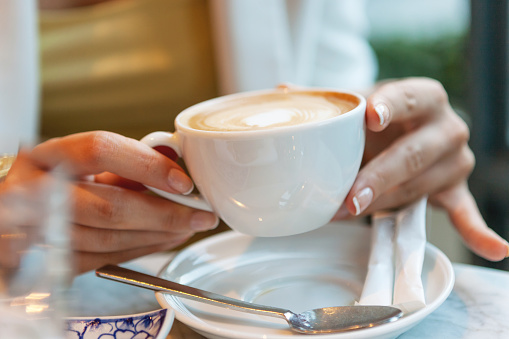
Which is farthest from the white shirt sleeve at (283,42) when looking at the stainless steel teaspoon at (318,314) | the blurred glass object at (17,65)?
the stainless steel teaspoon at (318,314)

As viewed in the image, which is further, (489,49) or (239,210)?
(489,49)

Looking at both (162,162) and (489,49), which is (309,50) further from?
(162,162)

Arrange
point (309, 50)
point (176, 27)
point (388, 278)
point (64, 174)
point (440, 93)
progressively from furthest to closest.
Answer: point (309, 50) → point (176, 27) → point (440, 93) → point (388, 278) → point (64, 174)

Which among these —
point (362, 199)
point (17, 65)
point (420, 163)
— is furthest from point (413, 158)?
point (17, 65)

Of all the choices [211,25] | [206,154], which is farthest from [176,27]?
[206,154]

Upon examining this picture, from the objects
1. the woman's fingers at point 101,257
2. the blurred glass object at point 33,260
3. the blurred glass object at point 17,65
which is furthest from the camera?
the blurred glass object at point 17,65

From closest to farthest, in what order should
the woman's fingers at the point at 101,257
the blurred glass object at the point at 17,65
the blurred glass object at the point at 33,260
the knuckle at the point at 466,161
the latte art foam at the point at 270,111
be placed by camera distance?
1. the blurred glass object at the point at 33,260
2. the latte art foam at the point at 270,111
3. the woman's fingers at the point at 101,257
4. the knuckle at the point at 466,161
5. the blurred glass object at the point at 17,65

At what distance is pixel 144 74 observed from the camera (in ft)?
3.58

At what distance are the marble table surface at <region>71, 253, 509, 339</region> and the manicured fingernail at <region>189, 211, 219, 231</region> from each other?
85 mm

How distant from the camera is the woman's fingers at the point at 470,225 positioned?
0.54 meters

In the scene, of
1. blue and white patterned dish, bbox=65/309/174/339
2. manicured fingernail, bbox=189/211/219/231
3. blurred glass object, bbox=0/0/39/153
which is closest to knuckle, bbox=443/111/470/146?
manicured fingernail, bbox=189/211/219/231

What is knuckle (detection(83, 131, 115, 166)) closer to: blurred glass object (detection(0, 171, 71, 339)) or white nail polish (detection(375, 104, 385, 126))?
blurred glass object (detection(0, 171, 71, 339))

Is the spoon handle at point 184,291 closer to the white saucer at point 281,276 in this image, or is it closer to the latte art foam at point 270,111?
the white saucer at point 281,276

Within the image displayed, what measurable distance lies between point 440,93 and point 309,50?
2.01ft
